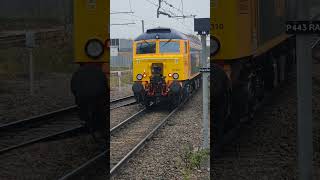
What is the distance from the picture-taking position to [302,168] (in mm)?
3102

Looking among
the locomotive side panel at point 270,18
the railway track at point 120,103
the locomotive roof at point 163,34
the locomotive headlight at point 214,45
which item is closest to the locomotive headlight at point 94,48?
the locomotive headlight at point 214,45

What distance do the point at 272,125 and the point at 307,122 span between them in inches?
55.7

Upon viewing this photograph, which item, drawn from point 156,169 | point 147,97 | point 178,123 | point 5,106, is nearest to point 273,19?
point 156,169

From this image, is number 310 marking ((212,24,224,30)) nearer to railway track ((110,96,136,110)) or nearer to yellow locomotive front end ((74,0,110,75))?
yellow locomotive front end ((74,0,110,75))

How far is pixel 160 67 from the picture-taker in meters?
12.0

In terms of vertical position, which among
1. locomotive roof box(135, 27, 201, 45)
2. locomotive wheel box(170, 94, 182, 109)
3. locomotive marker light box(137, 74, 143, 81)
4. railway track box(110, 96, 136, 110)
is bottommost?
railway track box(110, 96, 136, 110)

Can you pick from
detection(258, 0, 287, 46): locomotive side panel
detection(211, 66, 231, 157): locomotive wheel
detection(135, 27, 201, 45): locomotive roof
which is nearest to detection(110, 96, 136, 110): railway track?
detection(135, 27, 201, 45): locomotive roof

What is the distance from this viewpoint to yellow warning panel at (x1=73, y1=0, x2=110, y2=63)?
376cm

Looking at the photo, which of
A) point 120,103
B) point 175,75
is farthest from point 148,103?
point 120,103

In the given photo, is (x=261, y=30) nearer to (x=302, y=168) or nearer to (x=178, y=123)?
(x=302, y=168)

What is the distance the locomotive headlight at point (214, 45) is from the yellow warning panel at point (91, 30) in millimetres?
974

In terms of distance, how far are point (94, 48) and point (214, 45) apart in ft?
3.71

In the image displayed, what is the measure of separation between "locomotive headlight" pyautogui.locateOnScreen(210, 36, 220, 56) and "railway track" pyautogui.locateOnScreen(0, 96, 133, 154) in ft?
4.78

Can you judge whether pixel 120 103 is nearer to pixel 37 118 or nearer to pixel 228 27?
pixel 37 118
